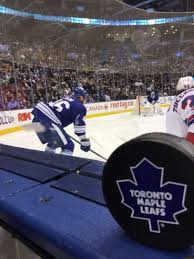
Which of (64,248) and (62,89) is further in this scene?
(62,89)

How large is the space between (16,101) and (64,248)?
584cm

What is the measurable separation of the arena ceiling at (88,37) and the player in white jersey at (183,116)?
197 inches

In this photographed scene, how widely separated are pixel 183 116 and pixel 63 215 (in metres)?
1.29

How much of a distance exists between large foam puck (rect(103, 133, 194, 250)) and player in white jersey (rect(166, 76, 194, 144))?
3.96 ft

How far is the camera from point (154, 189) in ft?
1.36

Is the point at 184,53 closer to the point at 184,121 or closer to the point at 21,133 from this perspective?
the point at 21,133

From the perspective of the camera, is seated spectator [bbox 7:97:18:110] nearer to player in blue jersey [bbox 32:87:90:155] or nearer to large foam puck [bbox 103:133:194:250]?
player in blue jersey [bbox 32:87:90:155]

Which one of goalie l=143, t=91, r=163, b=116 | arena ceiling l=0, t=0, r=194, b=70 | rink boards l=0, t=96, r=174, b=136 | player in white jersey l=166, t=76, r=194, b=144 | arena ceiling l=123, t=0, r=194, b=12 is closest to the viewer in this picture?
player in white jersey l=166, t=76, r=194, b=144

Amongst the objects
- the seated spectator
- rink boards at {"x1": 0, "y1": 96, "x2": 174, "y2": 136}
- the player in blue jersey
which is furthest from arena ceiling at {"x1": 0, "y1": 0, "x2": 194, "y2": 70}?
the player in blue jersey

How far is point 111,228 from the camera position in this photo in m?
0.51

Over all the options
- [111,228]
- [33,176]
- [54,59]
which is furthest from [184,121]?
[54,59]

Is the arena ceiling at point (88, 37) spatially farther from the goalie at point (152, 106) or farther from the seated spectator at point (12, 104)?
the goalie at point (152, 106)

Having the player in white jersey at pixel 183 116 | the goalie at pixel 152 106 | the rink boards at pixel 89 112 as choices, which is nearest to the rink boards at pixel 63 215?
the player in white jersey at pixel 183 116

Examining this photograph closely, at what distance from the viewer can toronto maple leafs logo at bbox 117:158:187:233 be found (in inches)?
15.6
